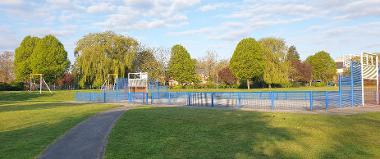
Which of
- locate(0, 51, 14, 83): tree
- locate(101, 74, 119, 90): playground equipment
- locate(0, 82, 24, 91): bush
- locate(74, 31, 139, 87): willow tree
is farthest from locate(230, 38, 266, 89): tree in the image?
locate(0, 51, 14, 83): tree

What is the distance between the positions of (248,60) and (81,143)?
6040 cm

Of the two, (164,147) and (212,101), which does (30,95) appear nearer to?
(212,101)

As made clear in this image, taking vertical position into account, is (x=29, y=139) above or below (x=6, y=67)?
below

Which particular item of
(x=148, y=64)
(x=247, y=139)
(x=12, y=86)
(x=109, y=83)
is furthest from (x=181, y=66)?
(x=247, y=139)

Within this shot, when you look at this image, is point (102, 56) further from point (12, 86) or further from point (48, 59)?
point (12, 86)

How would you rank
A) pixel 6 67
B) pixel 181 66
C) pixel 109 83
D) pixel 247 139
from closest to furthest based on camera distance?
pixel 247 139 < pixel 109 83 < pixel 181 66 < pixel 6 67

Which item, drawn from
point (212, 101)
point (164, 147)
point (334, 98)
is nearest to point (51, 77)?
point (212, 101)

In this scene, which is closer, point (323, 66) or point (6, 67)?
point (6, 67)

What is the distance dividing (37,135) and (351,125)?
10.4 m

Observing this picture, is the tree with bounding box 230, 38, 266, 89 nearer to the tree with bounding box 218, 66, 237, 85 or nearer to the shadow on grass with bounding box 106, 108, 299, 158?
the tree with bounding box 218, 66, 237, 85

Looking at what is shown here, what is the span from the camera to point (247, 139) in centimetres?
1000

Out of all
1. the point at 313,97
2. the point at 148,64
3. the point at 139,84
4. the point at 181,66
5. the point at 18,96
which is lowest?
the point at 18,96

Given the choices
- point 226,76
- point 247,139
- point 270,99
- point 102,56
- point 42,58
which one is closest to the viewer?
point 247,139

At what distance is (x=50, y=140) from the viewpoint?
10734 millimetres
